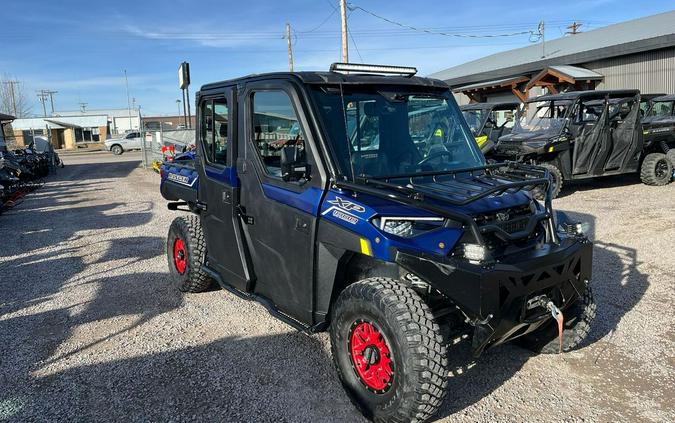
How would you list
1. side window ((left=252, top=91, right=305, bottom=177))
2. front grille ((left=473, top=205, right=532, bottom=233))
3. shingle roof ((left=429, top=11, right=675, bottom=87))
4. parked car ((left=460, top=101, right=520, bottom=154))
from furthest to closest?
shingle roof ((left=429, top=11, right=675, bottom=87)) → parked car ((left=460, top=101, right=520, bottom=154)) → side window ((left=252, top=91, right=305, bottom=177)) → front grille ((left=473, top=205, right=532, bottom=233))

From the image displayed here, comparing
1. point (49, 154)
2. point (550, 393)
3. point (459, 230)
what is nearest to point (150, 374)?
point (459, 230)

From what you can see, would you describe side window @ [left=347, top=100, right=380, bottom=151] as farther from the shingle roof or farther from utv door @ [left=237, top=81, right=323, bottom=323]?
the shingle roof

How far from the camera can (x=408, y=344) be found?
294 cm

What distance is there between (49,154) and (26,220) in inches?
580

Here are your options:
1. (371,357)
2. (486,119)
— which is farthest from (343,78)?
(486,119)

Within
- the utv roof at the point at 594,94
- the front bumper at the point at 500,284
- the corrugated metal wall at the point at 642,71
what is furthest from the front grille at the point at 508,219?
the corrugated metal wall at the point at 642,71

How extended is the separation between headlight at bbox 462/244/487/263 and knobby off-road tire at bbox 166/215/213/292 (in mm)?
3190

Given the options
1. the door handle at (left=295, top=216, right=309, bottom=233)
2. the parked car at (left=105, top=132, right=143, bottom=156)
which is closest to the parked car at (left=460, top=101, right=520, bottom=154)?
the door handle at (left=295, top=216, right=309, bottom=233)

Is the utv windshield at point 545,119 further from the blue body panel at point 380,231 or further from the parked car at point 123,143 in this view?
the parked car at point 123,143

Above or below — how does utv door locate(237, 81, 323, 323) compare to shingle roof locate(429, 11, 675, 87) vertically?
below

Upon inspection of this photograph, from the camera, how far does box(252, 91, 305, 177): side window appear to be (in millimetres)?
3922

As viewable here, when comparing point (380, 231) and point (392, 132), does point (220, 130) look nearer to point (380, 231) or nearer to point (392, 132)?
point (392, 132)

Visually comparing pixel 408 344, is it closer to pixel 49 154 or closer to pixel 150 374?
pixel 150 374

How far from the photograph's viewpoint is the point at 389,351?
10.2 ft
